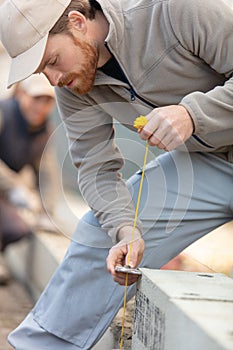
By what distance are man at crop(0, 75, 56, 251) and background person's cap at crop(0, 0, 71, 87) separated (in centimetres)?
385

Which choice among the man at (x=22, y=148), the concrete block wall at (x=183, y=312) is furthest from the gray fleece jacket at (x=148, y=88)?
the man at (x=22, y=148)

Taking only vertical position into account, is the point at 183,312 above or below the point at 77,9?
below

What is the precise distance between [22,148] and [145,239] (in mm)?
4116

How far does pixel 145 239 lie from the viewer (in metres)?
3.35

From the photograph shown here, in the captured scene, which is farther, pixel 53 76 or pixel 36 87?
pixel 36 87

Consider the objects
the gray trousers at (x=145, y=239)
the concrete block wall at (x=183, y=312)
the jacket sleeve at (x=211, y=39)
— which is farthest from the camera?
the gray trousers at (x=145, y=239)

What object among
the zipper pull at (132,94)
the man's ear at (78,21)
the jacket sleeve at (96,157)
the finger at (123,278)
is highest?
the man's ear at (78,21)

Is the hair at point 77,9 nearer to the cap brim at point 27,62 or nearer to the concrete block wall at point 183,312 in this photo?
the cap brim at point 27,62

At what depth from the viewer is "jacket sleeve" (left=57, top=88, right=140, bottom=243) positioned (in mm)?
3373

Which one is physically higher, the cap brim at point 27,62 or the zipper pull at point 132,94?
the cap brim at point 27,62

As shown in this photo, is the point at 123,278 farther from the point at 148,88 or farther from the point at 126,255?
the point at 148,88

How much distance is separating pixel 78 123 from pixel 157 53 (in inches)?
21.0

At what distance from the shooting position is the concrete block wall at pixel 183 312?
2.17 m

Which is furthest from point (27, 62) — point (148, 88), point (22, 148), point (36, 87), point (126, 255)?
point (22, 148)
